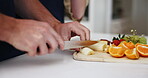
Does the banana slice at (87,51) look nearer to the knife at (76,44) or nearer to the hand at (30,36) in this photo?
the knife at (76,44)

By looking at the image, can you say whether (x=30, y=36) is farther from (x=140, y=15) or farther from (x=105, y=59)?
(x=140, y=15)

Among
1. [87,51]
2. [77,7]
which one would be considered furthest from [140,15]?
[87,51]

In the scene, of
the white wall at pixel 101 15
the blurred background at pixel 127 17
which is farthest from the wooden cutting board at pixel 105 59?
the blurred background at pixel 127 17

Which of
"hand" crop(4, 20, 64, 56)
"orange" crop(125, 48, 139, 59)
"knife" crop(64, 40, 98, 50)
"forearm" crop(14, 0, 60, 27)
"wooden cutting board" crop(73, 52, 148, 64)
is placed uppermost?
"forearm" crop(14, 0, 60, 27)

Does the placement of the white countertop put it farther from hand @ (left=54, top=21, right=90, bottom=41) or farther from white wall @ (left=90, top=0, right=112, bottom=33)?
white wall @ (left=90, top=0, right=112, bottom=33)

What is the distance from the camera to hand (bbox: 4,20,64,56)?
70 cm

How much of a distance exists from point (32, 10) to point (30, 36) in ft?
1.56

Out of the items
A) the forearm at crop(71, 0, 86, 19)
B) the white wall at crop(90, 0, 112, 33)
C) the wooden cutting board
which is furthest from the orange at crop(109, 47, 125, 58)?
the white wall at crop(90, 0, 112, 33)

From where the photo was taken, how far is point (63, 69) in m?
0.81

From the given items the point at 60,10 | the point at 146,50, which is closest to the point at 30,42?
the point at 146,50

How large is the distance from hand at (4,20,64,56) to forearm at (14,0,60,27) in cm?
42

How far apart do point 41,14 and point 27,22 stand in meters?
0.44

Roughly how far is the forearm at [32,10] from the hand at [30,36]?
0.42 metres

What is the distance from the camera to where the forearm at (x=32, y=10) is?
3.80ft
